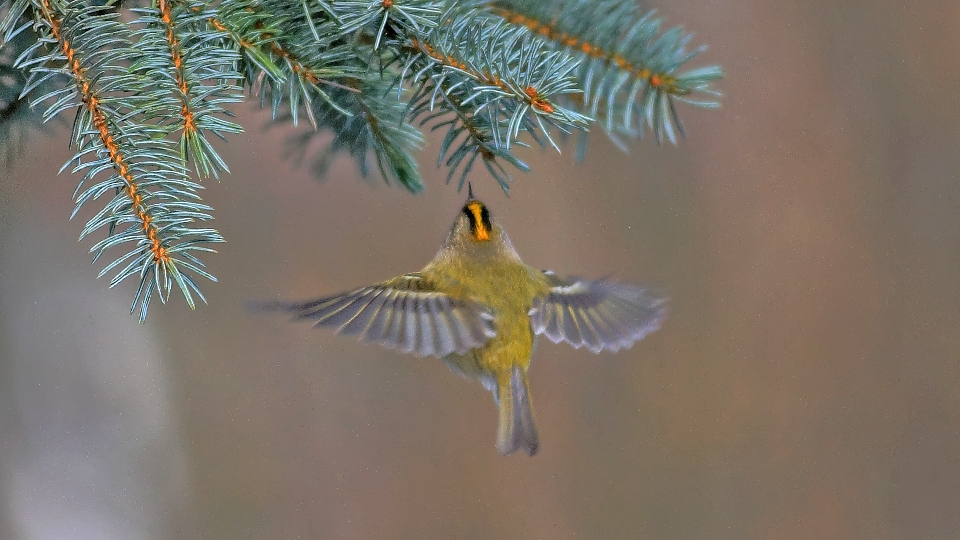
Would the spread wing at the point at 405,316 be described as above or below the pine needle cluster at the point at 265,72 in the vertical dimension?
below

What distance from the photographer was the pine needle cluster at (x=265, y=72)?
10.9 inches

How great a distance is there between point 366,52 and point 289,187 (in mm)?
503

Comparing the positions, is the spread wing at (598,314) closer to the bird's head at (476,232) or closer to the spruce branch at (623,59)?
the bird's head at (476,232)

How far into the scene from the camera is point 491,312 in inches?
19.8

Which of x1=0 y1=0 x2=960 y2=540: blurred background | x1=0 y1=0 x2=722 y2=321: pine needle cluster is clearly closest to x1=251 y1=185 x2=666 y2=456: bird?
x1=0 y1=0 x2=722 y2=321: pine needle cluster

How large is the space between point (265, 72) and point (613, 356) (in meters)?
0.77

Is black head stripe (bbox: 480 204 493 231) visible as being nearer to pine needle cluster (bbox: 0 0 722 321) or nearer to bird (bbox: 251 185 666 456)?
bird (bbox: 251 185 666 456)

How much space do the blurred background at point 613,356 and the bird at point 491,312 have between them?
0.92ft

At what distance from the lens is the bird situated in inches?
16.5

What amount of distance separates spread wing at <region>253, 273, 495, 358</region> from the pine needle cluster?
3.8 inches

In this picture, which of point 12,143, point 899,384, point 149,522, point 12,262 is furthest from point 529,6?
point 899,384

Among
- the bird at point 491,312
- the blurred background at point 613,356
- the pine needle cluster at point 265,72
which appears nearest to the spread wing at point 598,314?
the bird at point 491,312

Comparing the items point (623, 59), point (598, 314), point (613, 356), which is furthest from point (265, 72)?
point (613, 356)

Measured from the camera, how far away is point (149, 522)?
88 cm
